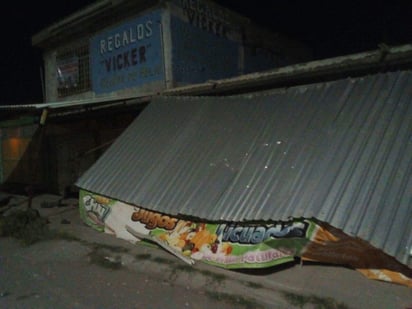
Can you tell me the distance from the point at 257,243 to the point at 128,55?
824cm

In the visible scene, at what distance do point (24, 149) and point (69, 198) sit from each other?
4.53m

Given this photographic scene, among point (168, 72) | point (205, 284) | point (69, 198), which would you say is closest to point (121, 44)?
point (168, 72)

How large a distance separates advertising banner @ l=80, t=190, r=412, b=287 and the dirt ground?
0.67 feet

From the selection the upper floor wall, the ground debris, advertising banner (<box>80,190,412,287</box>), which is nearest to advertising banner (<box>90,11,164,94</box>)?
the upper floor wall

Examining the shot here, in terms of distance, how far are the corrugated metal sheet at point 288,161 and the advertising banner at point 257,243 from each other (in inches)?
10.6

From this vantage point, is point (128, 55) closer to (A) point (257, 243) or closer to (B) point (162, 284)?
(B) point (162, 284)

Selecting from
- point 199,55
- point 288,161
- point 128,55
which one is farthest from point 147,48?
point 288,161

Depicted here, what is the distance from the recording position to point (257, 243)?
4410mm

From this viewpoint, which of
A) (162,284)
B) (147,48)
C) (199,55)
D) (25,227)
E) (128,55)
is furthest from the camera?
(128,55)

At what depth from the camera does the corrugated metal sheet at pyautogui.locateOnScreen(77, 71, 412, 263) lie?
3.75m

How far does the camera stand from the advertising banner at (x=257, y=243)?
3.92 meters

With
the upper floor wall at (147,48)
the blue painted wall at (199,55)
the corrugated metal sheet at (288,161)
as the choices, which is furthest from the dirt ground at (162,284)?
the blue painted wall at (199,55)

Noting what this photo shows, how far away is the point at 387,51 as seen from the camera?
4.73m

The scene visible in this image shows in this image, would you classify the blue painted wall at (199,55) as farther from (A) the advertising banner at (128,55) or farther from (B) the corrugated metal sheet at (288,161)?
(B) the corrugated metal sheet at (288,161)
